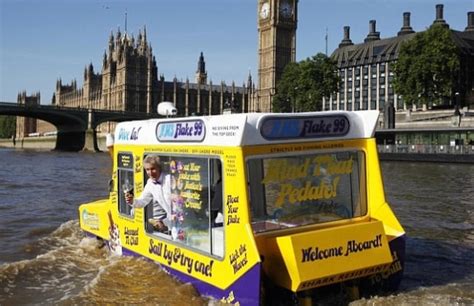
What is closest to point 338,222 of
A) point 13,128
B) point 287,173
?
point 287,173

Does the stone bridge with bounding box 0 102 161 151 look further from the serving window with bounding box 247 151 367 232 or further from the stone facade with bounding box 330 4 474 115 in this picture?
the serving window with bounding box 247 151 367 232

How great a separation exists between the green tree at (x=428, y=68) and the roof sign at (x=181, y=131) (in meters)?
54.6

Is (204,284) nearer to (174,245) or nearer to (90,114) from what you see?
(174,245)

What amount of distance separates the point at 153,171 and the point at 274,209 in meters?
1.67

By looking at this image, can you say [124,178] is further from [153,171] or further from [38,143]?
[38,143]

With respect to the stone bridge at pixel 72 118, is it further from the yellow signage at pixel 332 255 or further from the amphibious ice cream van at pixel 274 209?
the yellow signage at pixel 332 255

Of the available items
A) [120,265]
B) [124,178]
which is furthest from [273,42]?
[120,265]

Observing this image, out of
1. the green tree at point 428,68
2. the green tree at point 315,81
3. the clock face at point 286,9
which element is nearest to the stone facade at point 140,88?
the clock face at point 286,9

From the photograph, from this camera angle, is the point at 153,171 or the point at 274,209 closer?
the point at 274,209

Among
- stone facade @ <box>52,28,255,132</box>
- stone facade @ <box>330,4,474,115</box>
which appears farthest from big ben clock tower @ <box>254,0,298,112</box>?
stone facade @ <box>330,4,474,115</box>

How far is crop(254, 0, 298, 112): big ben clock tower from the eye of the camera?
133125 millimetres

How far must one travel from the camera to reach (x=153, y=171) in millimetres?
7137

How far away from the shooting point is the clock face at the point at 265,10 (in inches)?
5283

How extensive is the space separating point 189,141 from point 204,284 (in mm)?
1644
